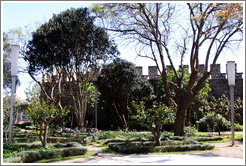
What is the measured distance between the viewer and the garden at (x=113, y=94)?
7.21 metres

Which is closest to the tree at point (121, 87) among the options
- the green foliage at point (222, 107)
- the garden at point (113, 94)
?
the garden at point (113, 94)

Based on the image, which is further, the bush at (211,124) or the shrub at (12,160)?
the bush at (211,124)

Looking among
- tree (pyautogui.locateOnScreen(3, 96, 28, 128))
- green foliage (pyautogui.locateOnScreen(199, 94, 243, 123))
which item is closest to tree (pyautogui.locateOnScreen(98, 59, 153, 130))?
green foliage (pyautogui.locateOnScreen(199, 94, 243, 123))

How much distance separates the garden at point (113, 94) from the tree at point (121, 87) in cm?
6

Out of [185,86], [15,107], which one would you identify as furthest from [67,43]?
[15,107]

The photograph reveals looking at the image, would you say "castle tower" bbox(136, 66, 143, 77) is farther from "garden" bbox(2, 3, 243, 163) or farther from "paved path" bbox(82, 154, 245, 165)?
"paved path" bbox(82, 154, 245, 165)

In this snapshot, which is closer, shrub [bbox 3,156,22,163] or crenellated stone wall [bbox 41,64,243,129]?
shrub [bbox 3,156,22,163]

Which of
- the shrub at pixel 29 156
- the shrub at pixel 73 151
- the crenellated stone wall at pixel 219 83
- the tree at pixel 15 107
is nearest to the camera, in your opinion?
the shrub at pixel 29 156

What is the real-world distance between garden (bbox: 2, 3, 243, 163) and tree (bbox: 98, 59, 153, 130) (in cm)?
6

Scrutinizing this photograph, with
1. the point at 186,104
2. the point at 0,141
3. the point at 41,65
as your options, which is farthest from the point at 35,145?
the point at 186,104

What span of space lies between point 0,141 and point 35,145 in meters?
2.46

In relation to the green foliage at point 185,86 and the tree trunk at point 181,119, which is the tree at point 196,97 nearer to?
the green foliage at point 185,86

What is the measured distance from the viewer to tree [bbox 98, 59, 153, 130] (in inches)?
585

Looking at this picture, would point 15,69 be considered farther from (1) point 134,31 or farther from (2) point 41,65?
(1) point 134,31
